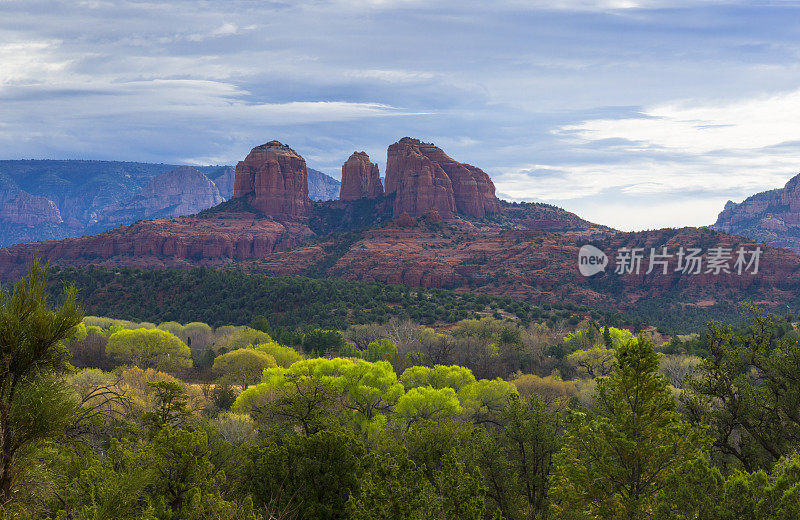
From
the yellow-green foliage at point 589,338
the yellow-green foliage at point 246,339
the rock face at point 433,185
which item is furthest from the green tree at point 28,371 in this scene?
the rock face at point 433,185

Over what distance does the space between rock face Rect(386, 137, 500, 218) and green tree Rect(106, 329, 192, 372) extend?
129 meters

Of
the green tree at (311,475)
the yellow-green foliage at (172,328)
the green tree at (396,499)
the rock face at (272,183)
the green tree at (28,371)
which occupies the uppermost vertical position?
the rock face at (272,183)

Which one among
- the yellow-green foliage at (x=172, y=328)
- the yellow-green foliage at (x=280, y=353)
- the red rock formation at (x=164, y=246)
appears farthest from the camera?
the red rock formation at (x=164, y=246)

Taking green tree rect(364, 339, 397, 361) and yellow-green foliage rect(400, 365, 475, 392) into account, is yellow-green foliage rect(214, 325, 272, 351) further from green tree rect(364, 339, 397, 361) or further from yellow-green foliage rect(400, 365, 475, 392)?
yellow-green foliage rect(400, 365, 475, 392)

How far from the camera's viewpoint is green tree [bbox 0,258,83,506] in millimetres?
7977

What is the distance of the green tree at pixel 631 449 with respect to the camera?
14.5 m

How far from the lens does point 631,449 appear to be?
47.1 feet

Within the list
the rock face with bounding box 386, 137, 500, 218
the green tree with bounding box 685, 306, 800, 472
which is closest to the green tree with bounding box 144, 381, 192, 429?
the green tree with bounding box 685, 306, 800, 472

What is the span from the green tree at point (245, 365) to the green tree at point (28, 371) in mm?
38268

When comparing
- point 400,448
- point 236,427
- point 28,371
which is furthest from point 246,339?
point 28,371

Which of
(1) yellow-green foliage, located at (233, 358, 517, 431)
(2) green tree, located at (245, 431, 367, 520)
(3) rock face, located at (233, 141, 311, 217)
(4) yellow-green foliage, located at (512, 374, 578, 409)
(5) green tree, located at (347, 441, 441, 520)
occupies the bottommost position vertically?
(4) yellow-green foliage, located at (512, 374, 578, 409)

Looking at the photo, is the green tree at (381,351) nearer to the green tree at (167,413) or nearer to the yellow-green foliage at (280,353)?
the yellow-green foliage at (280,353)

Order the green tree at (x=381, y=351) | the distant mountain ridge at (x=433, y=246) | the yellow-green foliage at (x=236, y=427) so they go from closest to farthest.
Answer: the yellow-green foliage at (x=236, y=427) → the green tree at (x=381, y=351) → the distant mountain ridge at (x=433, y=246)

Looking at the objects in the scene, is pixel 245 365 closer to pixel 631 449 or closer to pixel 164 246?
pixel 631 449
